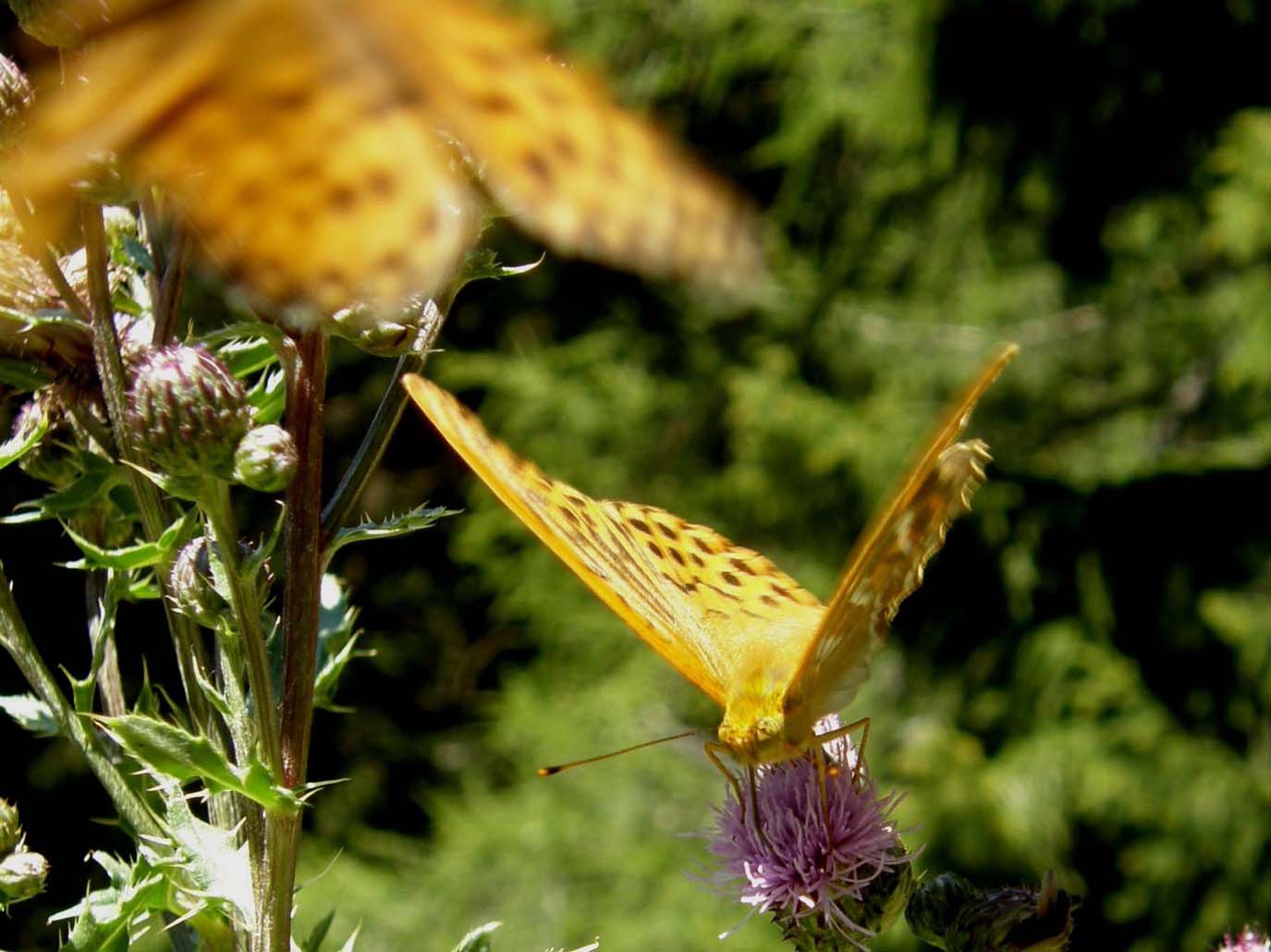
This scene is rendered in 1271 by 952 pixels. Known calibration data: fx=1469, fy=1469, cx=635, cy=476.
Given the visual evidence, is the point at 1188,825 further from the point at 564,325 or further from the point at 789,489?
the point at 564,325

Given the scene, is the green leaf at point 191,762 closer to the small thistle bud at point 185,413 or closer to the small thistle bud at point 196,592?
the small thistle bud at point 196,592

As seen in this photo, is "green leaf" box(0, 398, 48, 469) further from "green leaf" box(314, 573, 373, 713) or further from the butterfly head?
the butterfly head

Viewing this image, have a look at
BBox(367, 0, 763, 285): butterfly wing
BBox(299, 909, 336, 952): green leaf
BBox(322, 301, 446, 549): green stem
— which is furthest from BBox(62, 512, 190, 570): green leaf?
BBox(367, 0, 763, 285): butterfly wing

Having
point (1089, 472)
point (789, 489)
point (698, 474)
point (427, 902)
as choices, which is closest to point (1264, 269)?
point (1089, 472)

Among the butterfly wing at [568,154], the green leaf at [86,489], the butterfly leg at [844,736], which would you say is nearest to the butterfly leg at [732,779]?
the butterfly leg at [844,736]

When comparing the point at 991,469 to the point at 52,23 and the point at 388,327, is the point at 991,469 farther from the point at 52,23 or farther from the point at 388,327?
the point at 52,23

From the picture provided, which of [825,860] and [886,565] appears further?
[825,860]

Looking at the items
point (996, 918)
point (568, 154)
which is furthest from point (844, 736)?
point (568, 154)
